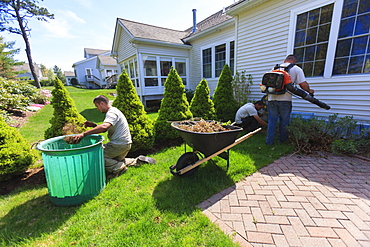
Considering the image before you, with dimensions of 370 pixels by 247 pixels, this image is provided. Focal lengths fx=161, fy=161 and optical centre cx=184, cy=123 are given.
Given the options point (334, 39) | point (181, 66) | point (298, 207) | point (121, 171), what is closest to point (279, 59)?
point (334, 39)

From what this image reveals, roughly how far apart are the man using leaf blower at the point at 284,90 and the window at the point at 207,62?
629 centimetres

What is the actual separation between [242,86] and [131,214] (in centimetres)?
603

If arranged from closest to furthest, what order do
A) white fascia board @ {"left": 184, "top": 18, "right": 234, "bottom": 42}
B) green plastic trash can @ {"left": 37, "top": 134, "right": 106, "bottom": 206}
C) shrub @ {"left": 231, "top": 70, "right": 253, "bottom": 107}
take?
green plastic trash can @ {"left": 37, "top": 134, "right": 106, "bottom": 206} → shrub @ {"left": 231, "top": 70, "right": 253, "bottom": 107} → white fascia board @ {"left": 184, "top": 18, "right": 234, "bottom": 42}

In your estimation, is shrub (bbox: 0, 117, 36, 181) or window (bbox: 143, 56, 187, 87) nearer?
shrub (bbox: 0, 117, 36, 181)

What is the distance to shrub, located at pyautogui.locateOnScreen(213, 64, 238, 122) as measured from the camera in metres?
5.88

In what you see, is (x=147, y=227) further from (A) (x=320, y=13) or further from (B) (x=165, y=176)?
(A) (x=320, y=13)

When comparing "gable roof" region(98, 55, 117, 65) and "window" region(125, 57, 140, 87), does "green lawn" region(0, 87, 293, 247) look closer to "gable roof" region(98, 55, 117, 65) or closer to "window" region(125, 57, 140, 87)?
"window" region(125, 57, 140, 87)

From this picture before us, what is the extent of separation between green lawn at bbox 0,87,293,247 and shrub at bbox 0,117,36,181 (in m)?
0.36

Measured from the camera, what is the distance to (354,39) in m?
3.95

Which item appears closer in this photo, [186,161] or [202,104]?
[186,161]

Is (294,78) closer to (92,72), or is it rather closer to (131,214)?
(131,214)

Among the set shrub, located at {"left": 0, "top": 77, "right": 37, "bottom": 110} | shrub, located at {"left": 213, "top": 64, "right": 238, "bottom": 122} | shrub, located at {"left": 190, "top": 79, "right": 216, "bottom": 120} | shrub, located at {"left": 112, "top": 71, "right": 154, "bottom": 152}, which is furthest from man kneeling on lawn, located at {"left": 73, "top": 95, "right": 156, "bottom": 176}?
shrub, located at {"left": 0, "top": 77, "right": 37, "bottom": 110}

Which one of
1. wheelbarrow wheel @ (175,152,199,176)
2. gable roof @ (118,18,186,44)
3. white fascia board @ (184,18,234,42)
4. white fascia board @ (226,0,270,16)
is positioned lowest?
wheelbarrow wheel @ (175,152,199,176)

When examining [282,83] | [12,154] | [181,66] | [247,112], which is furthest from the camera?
[181,66]
